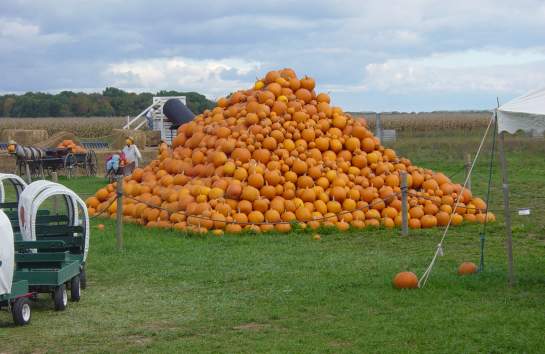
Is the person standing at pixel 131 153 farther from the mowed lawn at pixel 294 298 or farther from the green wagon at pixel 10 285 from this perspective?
the green wagon at pixel 10 285

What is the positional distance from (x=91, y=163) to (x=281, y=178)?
16.5 metres

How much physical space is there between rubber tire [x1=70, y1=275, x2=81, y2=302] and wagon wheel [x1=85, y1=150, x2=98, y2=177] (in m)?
21.2

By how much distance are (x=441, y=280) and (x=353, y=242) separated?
4.30 metres

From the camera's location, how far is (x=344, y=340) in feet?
27.3

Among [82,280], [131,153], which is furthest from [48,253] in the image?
[131,153]

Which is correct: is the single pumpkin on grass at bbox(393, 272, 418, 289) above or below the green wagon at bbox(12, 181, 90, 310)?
below

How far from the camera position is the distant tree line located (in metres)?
96.5

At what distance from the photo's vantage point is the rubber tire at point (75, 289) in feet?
34.7

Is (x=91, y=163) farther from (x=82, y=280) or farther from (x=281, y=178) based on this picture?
(x=82, y=280)

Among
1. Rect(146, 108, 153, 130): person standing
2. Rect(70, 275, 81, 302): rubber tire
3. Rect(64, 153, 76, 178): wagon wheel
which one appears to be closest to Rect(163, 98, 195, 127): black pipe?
Rect(64, 153, 76, 178): wagon wheel

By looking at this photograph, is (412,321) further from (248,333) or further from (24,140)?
(24,140)

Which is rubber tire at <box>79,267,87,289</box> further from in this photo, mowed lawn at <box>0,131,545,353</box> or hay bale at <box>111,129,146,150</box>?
hay bale at <box>111,129,146,150</box>

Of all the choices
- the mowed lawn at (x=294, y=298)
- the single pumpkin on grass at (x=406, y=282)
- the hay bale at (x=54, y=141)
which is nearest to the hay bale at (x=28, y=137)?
the hay bale at (x=54, y=141)

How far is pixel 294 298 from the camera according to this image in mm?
10398
